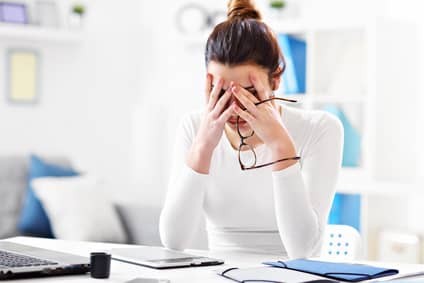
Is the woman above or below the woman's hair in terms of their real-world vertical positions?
below

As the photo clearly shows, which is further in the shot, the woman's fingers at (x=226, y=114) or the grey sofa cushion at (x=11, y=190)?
the grey sofa cushion at (x=11, y=190)

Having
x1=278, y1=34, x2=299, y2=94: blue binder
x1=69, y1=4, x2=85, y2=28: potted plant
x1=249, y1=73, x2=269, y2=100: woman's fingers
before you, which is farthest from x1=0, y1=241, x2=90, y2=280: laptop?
x1=69, y1=4, x2=85, y2=28: potted plant

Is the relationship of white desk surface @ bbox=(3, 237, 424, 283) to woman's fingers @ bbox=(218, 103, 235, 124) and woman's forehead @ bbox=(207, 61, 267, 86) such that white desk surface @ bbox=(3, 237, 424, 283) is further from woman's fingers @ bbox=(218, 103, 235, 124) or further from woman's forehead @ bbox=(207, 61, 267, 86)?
woman's forehead @ bbox=(207, 61, 267, 86)

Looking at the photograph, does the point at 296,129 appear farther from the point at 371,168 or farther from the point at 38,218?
the point at 38,218

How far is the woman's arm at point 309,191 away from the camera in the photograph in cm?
183

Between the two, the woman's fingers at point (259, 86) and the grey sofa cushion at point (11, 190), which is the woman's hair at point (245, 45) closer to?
the woman's fingers at point (259, 86)

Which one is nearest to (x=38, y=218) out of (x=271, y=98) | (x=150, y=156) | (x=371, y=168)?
(x=150, y=156)

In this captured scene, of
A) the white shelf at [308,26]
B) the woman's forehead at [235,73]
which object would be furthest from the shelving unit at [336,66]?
the woman's forehead at [235,73]

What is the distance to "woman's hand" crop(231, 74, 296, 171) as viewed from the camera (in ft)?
6.04

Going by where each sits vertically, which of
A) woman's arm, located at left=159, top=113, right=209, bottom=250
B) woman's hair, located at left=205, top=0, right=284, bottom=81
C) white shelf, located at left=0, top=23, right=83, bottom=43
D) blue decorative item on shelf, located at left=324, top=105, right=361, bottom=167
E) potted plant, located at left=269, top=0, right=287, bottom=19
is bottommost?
woman's arm, located at left=159, top=113, right=209, bottom=250

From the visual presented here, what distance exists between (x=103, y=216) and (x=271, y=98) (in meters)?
2.00

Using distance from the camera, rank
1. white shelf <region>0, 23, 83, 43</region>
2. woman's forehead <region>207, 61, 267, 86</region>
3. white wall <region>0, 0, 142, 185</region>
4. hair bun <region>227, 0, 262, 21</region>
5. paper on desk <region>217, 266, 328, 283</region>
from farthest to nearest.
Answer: white wall <region>0, 0, 142, 185</region> < white shelf <region>0, 23, 83, 43</region> < hair bun <region>227, 0, 262, 21</region> < woman's forehead <region>207, 61, 267, 86</region> < paper on desk <region>217, 266, 328, 283</region>

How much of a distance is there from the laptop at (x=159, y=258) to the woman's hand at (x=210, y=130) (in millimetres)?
252

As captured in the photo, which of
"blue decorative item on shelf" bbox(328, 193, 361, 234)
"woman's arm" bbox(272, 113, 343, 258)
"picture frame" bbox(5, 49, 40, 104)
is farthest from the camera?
"picture frame" bbox(5, 49, 40, 104)
